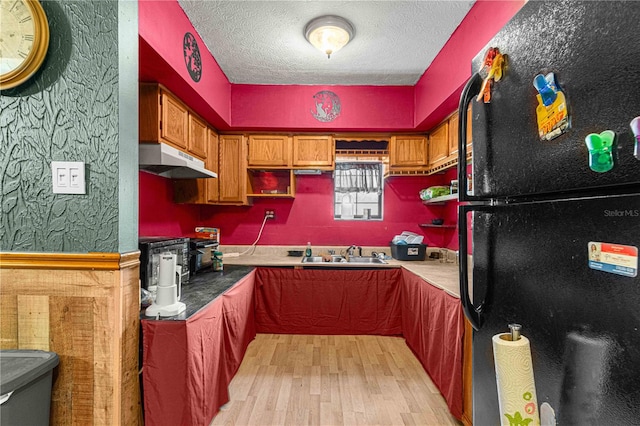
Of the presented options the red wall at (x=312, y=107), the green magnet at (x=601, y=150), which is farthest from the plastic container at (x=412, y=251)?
the green magnet at (x=601, y=150)

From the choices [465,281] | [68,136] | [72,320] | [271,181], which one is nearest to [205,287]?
[72,320]

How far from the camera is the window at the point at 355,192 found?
3822mm

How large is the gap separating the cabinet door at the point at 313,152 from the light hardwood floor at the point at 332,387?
1.91 m

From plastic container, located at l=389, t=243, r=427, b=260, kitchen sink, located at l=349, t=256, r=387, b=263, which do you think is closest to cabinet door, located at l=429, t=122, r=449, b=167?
plastic container, located at l=389, t=243, r=427, b=260

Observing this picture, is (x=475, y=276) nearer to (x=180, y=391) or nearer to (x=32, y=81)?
(x=180, y=391)

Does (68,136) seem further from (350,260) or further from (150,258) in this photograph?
(350,260)

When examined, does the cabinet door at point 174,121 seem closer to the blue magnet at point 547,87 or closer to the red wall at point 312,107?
the red wall at point 312,107

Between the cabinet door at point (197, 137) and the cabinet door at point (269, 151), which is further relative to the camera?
the cabinet door at point (269, 151)

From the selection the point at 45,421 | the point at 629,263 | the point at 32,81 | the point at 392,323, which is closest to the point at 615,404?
the point at 629,263

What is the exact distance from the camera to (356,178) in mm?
3830

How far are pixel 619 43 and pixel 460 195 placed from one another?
48cm

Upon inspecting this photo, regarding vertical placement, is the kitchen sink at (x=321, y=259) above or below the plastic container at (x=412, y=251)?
below

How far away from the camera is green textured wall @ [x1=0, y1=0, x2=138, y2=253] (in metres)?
1.23

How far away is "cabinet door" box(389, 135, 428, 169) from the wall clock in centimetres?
298
